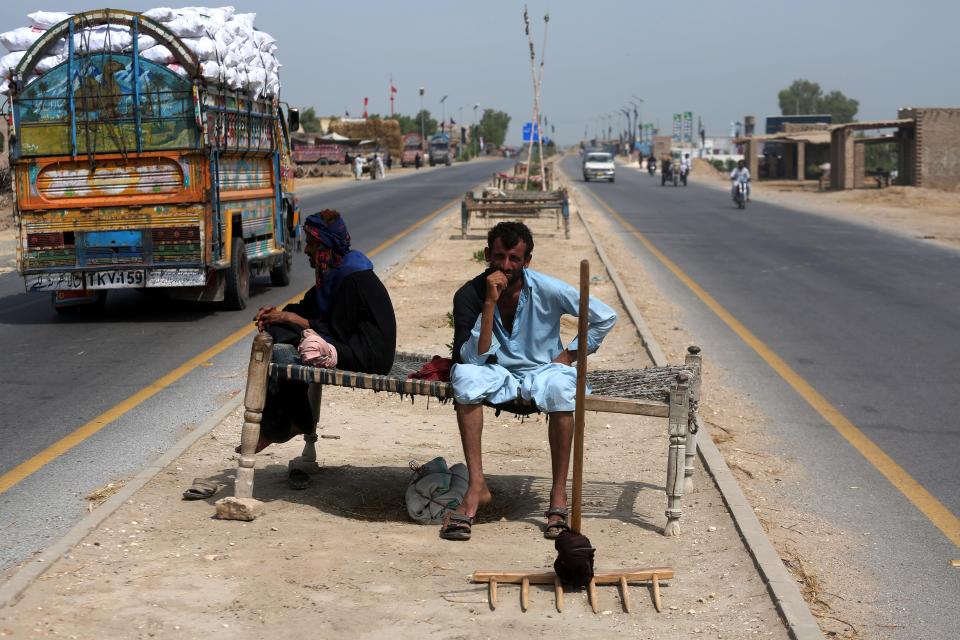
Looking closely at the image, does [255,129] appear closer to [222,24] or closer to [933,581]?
[222,24]

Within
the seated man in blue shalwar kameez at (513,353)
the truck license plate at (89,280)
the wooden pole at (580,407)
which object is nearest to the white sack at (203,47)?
the truck license plate at (89,280)

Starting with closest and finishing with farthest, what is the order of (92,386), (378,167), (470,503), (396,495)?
(470,503)
(396,495)
(92,386)
(378,167)

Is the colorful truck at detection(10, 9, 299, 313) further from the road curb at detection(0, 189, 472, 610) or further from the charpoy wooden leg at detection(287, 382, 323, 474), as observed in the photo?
the charpoy wooden leg at detection(287, 382, 323, 474)

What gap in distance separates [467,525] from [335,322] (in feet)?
4.52

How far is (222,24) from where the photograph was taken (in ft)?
43.1

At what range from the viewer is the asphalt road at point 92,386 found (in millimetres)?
6293

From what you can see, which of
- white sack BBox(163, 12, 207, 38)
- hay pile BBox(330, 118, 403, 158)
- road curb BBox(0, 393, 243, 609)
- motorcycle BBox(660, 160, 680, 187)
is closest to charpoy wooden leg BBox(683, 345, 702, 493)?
road curb BBox(0, 393, 243, 609)

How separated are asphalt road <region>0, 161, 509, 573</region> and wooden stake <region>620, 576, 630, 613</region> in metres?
2.62

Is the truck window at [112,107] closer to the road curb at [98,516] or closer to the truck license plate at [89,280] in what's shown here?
the truck license plate at [89,280]

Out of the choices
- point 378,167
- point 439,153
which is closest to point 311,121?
point 439,153

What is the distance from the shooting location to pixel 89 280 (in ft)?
41.8

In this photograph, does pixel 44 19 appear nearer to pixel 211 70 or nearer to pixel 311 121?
pixel 211 70

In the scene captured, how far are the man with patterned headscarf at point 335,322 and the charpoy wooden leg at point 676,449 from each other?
1.50 m

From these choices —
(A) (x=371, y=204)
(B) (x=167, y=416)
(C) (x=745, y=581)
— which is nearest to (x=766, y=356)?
(B) (x=167, y=416)
